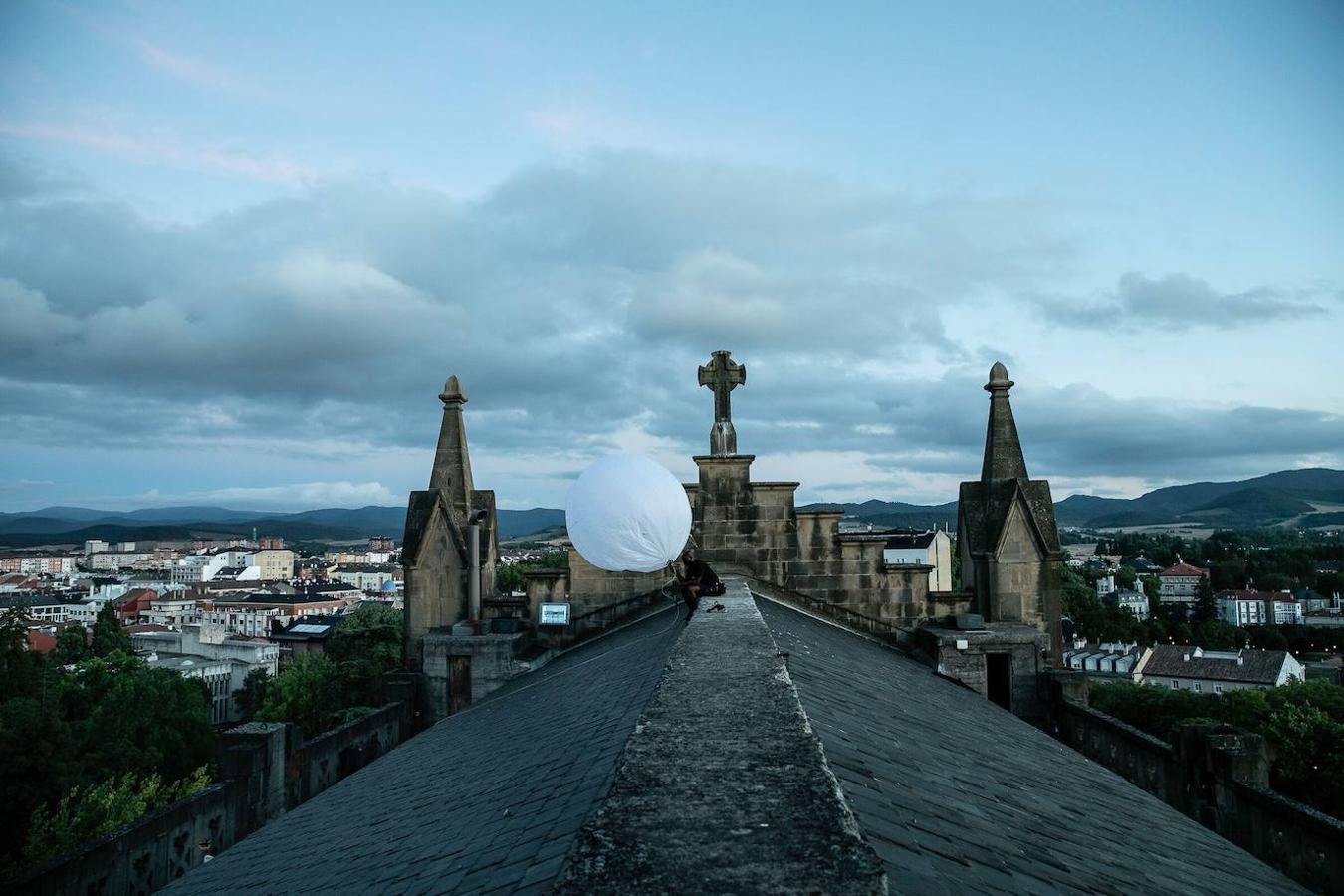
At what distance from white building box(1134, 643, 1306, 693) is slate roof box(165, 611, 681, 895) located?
88.9m

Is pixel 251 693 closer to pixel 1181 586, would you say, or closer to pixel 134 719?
pixel 134 719

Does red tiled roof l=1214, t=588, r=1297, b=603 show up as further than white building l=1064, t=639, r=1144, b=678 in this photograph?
Yes

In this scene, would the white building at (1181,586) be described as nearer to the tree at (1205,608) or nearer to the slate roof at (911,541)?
the tree at (1205,608)

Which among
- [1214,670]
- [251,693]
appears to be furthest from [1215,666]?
[251,693]

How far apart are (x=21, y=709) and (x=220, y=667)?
191ft

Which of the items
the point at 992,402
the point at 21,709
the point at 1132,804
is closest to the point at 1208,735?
the point at 1132,804

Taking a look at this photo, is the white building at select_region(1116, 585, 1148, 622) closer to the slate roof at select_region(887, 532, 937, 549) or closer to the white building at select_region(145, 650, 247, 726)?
the slate roof at select_region(887, 532, 937, 549)

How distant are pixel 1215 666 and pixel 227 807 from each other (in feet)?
334

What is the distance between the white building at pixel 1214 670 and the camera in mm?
82750

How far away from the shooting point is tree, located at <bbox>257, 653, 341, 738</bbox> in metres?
53.4

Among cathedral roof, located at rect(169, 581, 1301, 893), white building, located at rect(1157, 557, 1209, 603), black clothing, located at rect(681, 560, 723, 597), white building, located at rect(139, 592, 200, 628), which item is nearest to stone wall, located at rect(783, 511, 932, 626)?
black clothing, located at rect(681, 560, 723, 597)

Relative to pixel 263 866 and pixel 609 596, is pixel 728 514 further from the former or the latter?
pixel 263 866

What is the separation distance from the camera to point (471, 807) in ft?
15.7

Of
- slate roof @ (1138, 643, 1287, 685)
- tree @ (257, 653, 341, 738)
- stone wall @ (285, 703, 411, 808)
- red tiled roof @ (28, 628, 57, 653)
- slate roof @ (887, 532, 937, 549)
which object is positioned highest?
stone wall @ (285, 703, 411, 808)
